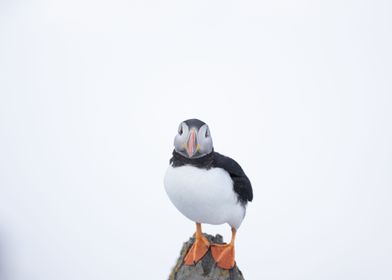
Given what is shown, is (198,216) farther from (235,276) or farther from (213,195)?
(235,276)

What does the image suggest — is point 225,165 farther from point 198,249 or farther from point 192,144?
point 198,249

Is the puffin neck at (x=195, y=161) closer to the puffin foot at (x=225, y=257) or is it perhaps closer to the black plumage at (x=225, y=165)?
the black plumage at (x=225, y=165)

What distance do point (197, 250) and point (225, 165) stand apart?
19.8 inches

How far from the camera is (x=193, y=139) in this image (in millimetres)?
2441

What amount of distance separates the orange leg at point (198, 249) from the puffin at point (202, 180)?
0.18 metres

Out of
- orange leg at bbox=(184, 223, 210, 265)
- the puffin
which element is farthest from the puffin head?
orange leg at bbox=(184, 223, 210, 265)

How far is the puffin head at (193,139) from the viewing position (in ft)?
8.03

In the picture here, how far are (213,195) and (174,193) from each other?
0.58 ft

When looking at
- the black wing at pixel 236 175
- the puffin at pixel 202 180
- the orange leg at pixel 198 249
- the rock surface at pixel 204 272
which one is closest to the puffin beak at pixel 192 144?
the puffin at pixel 202 180

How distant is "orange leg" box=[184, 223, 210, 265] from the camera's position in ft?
9.18

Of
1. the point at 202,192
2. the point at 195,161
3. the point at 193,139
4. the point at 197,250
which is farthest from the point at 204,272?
the point at 193,139

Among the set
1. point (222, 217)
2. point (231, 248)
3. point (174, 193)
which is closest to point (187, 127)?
point (174, 193)

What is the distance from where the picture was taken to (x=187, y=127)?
97.1 inches

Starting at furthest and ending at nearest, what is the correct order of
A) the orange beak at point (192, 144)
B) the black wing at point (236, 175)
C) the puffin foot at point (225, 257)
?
the puffin foot at point (225, 257)
the black wing at point (236, 175)
the orange beak at point (192, 144)
